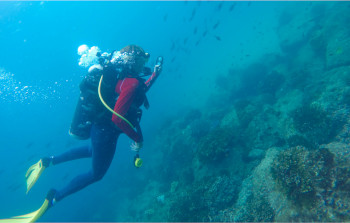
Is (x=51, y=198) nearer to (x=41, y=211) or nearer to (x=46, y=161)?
(x=41, y=211)

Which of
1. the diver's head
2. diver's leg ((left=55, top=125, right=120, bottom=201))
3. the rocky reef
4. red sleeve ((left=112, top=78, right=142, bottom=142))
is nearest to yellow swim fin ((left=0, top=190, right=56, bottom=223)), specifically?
diver's leg ((left=55, top=125, right=120, bottom=201))

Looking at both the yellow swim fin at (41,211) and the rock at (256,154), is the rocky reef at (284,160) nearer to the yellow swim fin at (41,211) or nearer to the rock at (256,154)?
the rock at (256,154)

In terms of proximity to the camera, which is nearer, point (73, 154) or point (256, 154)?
point (73, 154)

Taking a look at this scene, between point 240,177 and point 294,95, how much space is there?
529cm

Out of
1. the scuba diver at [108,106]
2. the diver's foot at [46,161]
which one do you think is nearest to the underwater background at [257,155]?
the scuba diver at [108,106]

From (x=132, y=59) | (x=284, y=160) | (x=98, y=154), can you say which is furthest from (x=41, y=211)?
(x=284, y=160)

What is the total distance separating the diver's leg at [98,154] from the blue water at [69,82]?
13.3m

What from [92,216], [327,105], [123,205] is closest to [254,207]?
[327,105]

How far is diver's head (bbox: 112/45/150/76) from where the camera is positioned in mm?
3941

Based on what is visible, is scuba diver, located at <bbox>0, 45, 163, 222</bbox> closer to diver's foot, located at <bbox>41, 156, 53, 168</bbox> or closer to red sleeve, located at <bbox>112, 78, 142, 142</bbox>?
red sleeve, located at <bbox>112, 78, 142, 142</bbox>

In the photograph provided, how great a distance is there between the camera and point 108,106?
3473 mm

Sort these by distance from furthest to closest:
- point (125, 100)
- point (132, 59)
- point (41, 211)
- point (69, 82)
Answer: point (69, 82), point (41, 211), point (132, 59), point (125, 100)

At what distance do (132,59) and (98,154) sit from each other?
2.43 metres

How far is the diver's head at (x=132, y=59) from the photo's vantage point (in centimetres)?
394
